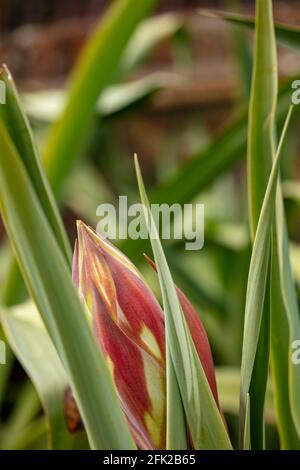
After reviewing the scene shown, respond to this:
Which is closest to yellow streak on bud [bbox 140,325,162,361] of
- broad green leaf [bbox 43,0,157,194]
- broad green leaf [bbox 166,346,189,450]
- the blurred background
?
broad green leaf [bbox 166,346,189,450]

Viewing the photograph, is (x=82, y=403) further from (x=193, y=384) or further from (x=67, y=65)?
(x=67, y=65)

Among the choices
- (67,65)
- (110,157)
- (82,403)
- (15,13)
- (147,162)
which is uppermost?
(15,13)

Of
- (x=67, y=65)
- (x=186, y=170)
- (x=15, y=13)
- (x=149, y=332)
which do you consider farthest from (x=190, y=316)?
(x=15, y=13)

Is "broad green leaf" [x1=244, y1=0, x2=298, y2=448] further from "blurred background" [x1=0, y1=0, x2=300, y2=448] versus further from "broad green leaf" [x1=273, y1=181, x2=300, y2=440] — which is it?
"blurred background" [x1=0, y1=0, x2=300, y2=448]

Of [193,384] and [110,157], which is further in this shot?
[110,157]

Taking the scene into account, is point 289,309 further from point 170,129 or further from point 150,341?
point 170,129

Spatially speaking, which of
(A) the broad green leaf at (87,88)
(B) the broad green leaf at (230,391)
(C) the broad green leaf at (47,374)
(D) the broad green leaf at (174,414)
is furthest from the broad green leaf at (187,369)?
(A) the broad green leaf at (87,88)

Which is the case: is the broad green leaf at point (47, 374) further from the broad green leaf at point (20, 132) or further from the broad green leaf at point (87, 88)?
the broad green leaf at point (87, 88)

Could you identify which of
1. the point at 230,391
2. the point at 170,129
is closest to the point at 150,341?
the point at 230,391
